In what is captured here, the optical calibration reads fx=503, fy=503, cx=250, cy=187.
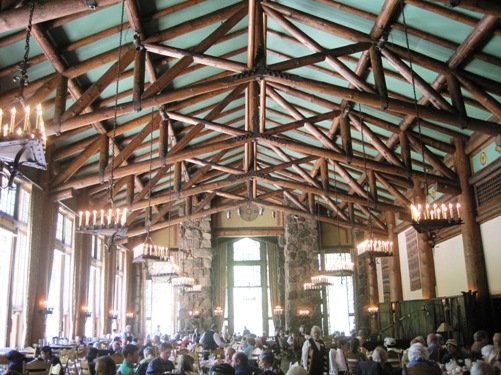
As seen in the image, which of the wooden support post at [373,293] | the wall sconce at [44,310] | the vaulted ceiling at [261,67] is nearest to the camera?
the vaulted ceiling at [261,67]

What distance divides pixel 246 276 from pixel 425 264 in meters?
10.4

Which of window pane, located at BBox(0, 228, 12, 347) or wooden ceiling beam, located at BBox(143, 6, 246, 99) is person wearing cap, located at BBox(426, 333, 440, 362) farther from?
window pane, located at BBox(0, 228, 12, 347)

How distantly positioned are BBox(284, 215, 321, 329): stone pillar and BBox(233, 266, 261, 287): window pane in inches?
113

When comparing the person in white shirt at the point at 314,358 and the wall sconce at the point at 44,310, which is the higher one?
the wall sconce at the point at 44,310

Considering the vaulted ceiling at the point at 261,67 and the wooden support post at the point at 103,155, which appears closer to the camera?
the vaulted ceiling at the point at 261,67

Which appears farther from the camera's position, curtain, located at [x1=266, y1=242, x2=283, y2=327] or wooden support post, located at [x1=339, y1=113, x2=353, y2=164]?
curtain, located at [x1=266, y1=242, x2=283, y2=327]

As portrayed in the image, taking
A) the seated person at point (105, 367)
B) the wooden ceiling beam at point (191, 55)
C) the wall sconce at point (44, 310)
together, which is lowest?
the seated person at point (105, 367)

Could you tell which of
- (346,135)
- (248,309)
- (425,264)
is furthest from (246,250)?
(346,135)

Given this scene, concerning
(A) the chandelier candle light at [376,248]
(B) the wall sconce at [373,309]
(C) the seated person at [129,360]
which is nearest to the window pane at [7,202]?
(C) the seated person at [129,360]

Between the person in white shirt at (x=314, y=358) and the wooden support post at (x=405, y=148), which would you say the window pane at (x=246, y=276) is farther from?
the person in white shirt at (x=314, y=358)

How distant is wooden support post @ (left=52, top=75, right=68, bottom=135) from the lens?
8.46 m

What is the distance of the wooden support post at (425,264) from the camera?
529 inches

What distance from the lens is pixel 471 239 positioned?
10852mm

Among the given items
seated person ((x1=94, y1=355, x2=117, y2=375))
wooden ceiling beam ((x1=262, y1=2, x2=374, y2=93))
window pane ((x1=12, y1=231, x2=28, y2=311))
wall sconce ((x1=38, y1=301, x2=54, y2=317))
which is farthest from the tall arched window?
seated person ((x1=94, y1=355, x2=117, y2=375))
